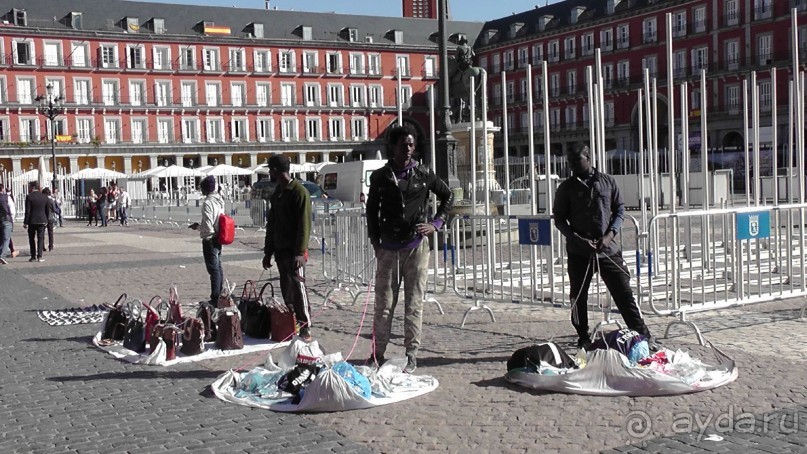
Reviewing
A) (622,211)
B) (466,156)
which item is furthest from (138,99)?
(622,211)

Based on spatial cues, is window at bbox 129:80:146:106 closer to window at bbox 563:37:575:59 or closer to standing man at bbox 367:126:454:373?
window at bbox 563:37:575:59

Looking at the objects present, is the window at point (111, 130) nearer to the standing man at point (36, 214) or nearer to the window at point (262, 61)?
the window at point (262, 61)

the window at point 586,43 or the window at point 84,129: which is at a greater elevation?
the window at point 586,43

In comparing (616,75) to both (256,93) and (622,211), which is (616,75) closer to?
(256,93)

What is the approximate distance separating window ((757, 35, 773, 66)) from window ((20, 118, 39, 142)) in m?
50.1

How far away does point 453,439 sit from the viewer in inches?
223

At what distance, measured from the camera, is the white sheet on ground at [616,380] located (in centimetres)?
656

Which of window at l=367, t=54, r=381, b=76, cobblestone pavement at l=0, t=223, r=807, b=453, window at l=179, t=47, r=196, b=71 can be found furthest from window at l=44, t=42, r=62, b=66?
cobblestone pavement at l=0, t=223, r=807, b=453

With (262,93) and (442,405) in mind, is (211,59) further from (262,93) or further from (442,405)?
(442,405)

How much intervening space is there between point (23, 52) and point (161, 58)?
10.1m

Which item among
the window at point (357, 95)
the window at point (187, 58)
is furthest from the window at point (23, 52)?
the window at point (357, 95)

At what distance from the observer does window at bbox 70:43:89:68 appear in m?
69.6

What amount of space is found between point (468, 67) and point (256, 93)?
200 feet

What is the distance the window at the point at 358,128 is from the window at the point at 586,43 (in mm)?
20973
